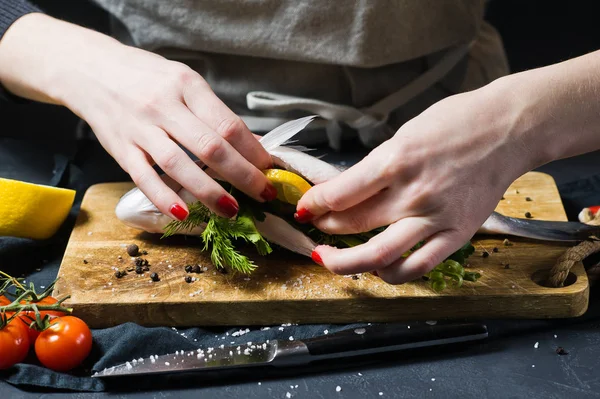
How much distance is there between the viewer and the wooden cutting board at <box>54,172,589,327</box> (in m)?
1.63

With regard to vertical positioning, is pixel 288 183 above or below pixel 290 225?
above

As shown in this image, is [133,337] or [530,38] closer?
[133,337]

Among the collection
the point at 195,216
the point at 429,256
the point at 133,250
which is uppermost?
the point at 429,256

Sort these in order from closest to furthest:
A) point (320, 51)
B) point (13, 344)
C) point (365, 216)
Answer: point (13, 344) < point (365, 216) < point (320, 51)

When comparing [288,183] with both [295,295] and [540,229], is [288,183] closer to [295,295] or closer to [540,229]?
[295,295]

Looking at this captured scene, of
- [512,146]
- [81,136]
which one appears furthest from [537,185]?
[81,136]

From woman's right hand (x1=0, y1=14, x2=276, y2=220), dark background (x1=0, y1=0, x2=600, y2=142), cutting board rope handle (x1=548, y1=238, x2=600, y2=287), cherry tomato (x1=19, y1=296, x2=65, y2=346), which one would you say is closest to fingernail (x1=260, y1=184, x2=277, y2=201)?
woman's right hand (x1=0, y1=14, x2=276, y2=220)

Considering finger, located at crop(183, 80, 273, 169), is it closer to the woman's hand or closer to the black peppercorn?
the woman's hand

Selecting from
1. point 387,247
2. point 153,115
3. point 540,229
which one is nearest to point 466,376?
point 387,247

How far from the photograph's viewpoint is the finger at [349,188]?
1482 mm

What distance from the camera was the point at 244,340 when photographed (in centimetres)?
160

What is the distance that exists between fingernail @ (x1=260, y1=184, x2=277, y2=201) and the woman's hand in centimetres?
19

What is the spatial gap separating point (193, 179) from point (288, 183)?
0.73ft

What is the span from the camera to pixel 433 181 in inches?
57.6
